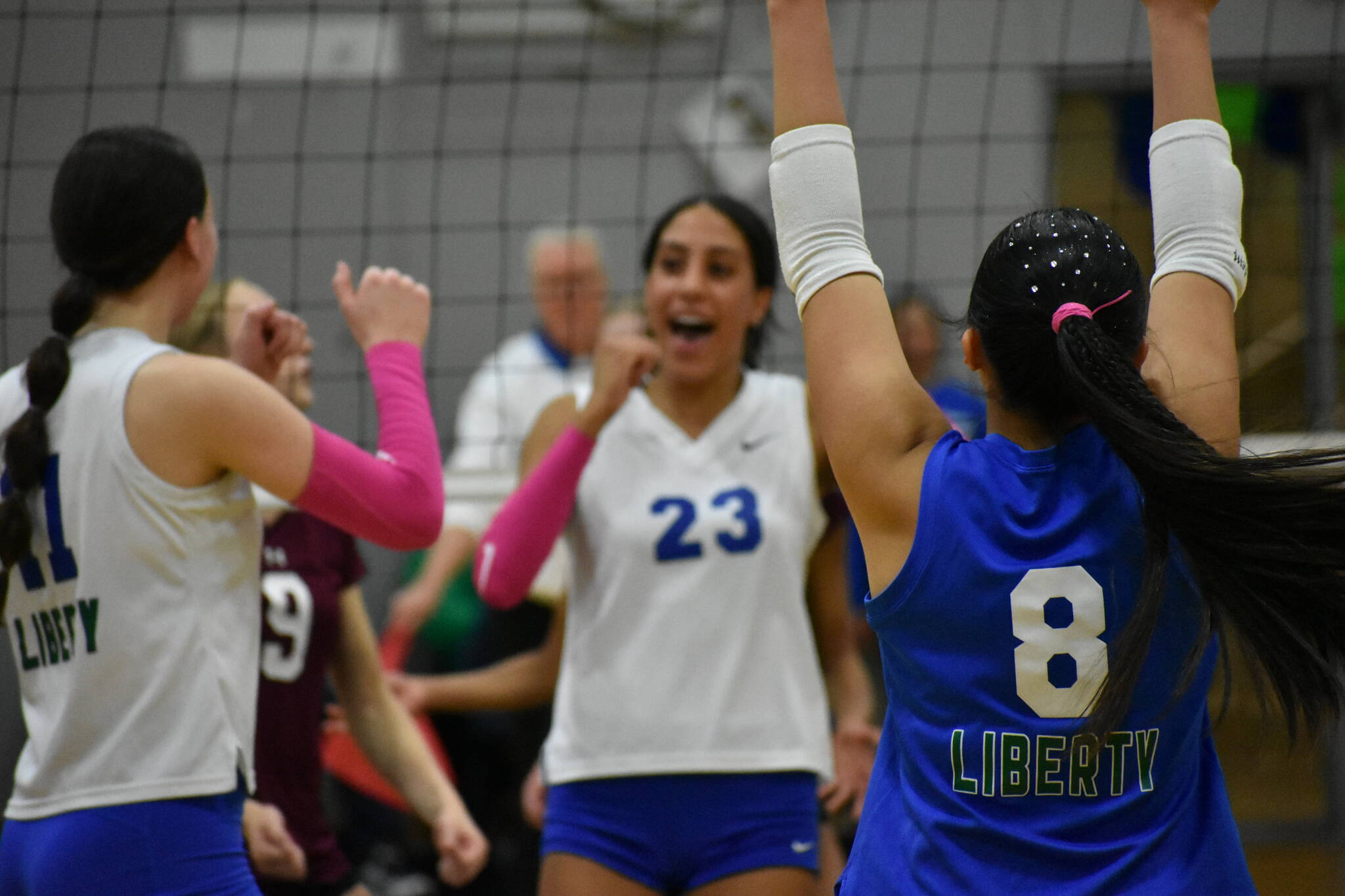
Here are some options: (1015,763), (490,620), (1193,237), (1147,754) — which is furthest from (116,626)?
(490,620)

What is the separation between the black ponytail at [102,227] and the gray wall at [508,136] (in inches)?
140

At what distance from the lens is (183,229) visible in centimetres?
186

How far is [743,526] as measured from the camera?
96.4 inches

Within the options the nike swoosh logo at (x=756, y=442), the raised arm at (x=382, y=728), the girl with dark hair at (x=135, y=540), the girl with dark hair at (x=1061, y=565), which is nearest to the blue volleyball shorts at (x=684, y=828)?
the raised arm at (x=382, y=728)

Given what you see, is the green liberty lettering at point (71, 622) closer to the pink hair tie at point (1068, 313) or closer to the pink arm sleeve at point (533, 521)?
the pink arm sleeve at point (533, 521)

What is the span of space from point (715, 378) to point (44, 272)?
3.64 metres

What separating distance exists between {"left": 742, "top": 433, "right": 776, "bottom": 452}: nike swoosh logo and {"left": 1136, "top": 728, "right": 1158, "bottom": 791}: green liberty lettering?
127 cm

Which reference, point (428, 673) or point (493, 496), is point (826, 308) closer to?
point (493, 496)

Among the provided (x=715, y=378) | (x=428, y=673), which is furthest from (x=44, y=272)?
(x=715, y=378)

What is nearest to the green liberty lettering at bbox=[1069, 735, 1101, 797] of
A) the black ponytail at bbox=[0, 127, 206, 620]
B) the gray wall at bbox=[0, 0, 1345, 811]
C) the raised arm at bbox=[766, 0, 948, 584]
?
the raised arm at bbox=[766, 0, 948, 584]

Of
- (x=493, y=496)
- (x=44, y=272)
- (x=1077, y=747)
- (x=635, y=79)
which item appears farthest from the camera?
(x=635, y=79)

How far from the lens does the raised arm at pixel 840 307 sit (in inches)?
53.8

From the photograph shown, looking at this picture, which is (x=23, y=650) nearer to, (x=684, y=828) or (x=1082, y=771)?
(x=684, y=828)

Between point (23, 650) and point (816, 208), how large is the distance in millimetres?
1167
